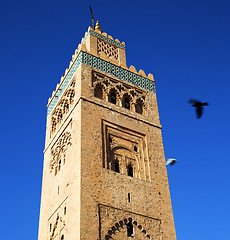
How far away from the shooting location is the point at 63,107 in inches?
607

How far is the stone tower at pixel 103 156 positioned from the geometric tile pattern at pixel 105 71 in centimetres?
4

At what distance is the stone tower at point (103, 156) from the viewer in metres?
11.7

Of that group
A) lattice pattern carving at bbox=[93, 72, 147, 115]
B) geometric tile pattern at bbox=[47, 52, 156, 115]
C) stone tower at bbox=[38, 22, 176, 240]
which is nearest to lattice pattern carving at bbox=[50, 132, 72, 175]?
stone tower at bbox=[38, 22, 176, 240]

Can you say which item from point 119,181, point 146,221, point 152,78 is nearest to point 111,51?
point 152,78

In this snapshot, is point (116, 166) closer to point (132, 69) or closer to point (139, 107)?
point (139, 107)

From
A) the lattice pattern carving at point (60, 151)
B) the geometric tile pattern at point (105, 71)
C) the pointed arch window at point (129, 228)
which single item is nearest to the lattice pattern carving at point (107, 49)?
the geometric tile pattern at point (105, 71)

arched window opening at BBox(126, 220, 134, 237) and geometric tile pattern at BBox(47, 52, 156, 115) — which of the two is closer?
arched window opening at BBox(126, 220, 134, 237)

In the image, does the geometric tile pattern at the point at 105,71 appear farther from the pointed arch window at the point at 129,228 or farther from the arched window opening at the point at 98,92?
the pointed arch window at the point at 129,228

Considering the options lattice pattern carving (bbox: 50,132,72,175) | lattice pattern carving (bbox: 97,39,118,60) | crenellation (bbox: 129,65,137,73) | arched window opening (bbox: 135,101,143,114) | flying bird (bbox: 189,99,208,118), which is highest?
lattice pattern carving (bbox: 97,39,118,60)

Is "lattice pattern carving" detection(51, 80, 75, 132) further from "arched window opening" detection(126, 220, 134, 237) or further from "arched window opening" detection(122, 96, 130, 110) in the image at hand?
"arched window opening" detection(126, 220, 134, 237)

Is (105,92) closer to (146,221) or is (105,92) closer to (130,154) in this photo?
(130,154)

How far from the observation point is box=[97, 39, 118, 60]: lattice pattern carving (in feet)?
54.8

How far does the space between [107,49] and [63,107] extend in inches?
134

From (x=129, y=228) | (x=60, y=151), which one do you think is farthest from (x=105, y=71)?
(x=129, y=228)
